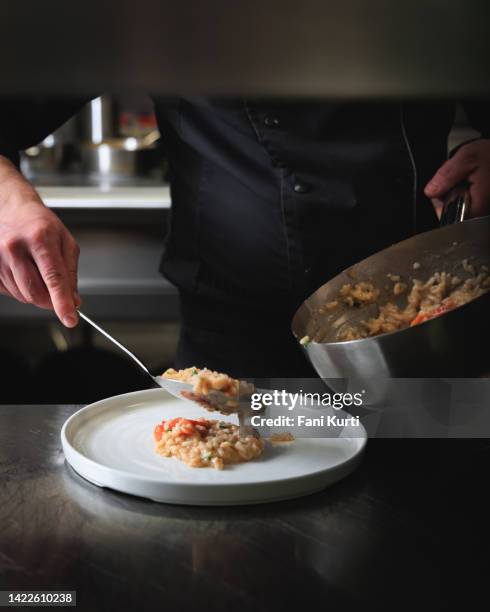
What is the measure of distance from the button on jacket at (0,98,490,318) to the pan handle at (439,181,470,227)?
7.8 inches

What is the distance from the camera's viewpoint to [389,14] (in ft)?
1.07

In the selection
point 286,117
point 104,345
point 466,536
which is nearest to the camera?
point 466,536

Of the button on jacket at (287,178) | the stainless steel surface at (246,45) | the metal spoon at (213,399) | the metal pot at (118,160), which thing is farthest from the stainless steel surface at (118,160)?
the stainless steel surface at (246,45)

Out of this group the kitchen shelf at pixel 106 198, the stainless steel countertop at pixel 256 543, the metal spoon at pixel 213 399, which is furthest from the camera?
the kitchen shelf at pixel 106 198

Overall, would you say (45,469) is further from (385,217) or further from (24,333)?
(24,333)

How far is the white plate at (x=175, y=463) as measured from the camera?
77 centimetres

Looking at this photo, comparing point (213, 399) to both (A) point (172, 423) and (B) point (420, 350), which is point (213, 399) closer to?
(A) point (172, 423)

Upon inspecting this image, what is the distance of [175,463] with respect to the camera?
33.8 inches

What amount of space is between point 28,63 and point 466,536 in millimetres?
595

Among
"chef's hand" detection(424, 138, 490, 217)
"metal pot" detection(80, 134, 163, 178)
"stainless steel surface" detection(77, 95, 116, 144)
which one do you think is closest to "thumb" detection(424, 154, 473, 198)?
"chef's hand" detection(424, 138, 490, 217)

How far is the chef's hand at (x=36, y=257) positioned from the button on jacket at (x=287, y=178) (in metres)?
0.32

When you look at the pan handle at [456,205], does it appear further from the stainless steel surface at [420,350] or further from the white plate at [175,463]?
the white plate at [175,463]

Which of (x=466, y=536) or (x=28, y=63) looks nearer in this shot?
(x=28, y=63)

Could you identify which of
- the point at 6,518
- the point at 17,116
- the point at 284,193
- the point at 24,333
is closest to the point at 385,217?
the point at 284,193
